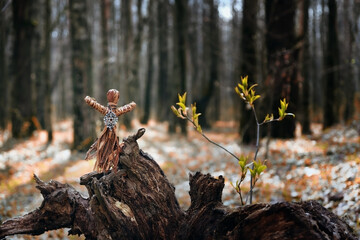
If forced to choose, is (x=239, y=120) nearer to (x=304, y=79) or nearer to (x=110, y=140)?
(x=304, y=79)

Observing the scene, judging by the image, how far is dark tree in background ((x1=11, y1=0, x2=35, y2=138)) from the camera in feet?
41.9

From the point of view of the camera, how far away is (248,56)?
424 inches

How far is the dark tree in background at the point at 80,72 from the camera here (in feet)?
33.0

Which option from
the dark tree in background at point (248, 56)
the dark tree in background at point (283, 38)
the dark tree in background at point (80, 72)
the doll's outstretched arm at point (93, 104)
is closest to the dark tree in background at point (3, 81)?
the dark tree in background at point (80, 72)

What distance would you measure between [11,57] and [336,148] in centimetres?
1227

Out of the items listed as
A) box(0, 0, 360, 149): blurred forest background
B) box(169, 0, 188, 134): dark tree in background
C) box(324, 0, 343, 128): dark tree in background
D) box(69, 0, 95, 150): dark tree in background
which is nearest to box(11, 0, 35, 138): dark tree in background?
box(0, 0, 360, 149): blurred forest background

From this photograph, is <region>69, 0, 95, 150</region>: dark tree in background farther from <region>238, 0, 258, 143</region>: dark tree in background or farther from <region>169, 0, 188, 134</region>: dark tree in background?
<region>238, 0, 258, 143</region>: dark tree in background

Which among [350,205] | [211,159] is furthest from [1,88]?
[350,205]

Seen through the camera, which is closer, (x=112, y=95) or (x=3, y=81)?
(x=112, y=95)

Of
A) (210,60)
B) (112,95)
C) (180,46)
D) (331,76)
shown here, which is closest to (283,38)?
(331,76)

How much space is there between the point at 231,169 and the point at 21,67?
971 centimetres

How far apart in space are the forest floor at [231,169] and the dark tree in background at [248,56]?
58cm

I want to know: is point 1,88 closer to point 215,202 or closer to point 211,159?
point 211,159

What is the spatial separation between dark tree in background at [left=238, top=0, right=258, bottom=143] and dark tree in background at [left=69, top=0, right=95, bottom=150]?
16.4ft
